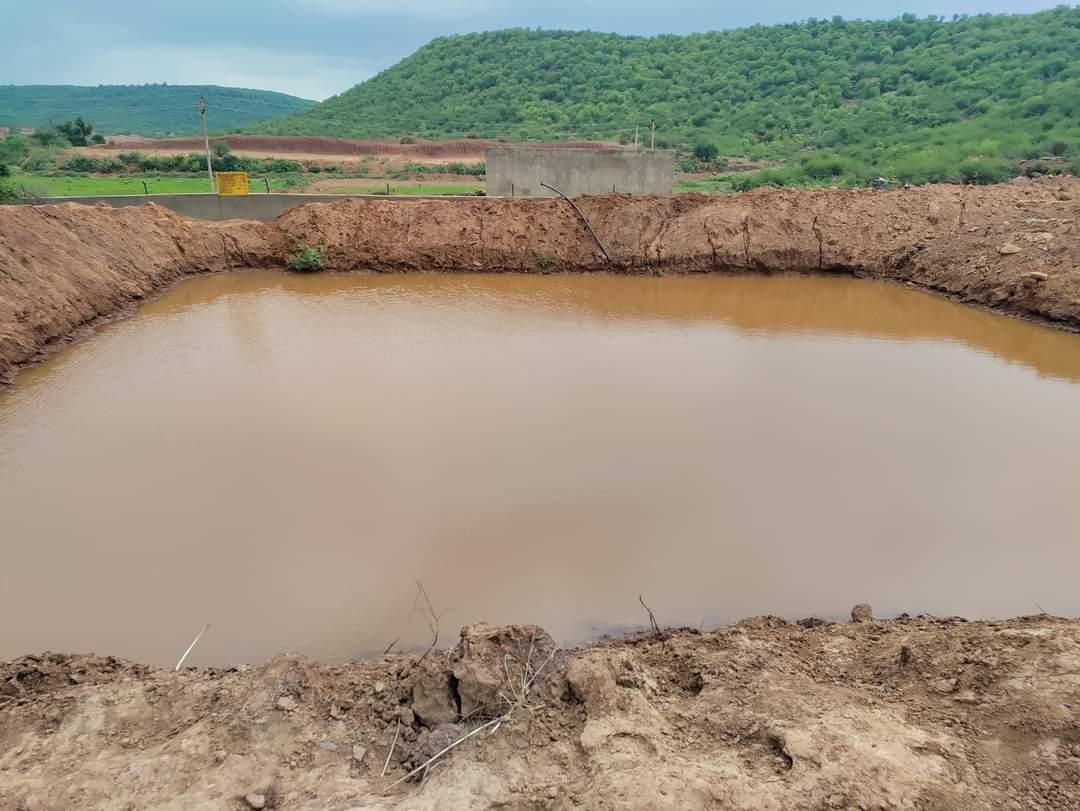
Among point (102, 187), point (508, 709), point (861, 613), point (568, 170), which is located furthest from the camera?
point (102, 187)

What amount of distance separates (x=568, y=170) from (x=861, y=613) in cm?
1824

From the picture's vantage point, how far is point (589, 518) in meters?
6.09

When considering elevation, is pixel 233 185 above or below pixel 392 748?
above

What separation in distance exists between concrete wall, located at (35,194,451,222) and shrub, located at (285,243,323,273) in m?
2.47

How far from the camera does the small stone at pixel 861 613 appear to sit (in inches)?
194

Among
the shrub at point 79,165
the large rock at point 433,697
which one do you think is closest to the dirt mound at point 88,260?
the large rock at point 433,697

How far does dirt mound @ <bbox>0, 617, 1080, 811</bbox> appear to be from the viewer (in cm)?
300

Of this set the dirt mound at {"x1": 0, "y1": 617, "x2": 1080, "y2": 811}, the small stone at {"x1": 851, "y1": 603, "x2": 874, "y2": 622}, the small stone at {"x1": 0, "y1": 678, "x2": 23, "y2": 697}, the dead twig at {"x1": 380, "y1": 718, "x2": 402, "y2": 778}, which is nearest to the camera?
the dirt mound at {"x1": 0, "y1": 617, "x2": 1080, "y2": 811}

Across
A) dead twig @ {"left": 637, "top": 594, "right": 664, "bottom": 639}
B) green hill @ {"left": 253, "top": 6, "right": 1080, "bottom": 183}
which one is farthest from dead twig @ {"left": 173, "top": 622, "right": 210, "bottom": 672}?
green hill @ {"left": 253, "top": 6, "right": 1080, "bottom": 183}

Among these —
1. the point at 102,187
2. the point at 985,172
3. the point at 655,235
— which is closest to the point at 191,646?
the point at 655,235

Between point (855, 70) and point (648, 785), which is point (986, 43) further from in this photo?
point (648, 785)

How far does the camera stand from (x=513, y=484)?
6.60m

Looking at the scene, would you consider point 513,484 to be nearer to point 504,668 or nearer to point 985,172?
point 504,668

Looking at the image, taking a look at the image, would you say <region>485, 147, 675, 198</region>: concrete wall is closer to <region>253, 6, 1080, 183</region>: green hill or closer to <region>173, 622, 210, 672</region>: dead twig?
<region>253, 6, 1080, 183</region>: green hill
